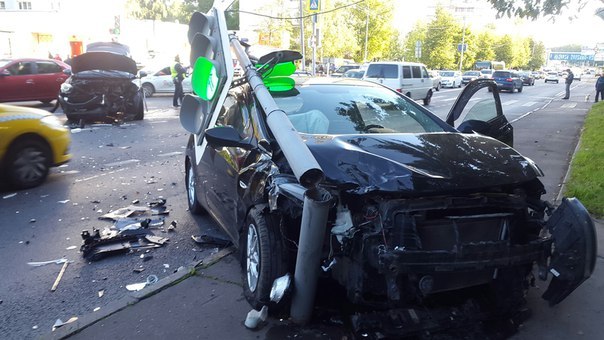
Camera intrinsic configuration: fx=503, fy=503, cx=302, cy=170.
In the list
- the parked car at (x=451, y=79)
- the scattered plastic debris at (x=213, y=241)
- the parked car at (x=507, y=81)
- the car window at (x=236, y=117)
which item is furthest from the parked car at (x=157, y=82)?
the parked car at (x=451, y=79)

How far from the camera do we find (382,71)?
22328mm

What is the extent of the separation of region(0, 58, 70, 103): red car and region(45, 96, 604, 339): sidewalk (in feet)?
51.8

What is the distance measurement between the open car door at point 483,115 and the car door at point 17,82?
16.3 metres

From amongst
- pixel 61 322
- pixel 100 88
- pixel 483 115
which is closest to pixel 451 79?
pixel 100 88

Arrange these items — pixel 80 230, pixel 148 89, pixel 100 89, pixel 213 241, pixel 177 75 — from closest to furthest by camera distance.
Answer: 1. pixel 213 241
2. pixel 80 230
3. pixel 100 89
4. pixel 177 75
5. pixel 148 89

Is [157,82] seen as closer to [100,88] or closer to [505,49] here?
[100,88]

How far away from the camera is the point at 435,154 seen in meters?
3.52

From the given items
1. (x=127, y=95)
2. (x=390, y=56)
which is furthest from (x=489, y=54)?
(x=127, y=95)

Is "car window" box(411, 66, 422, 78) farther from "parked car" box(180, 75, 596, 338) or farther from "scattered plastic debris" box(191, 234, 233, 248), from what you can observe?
"parked car" box(180, 75, 596, 338)

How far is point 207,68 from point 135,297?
6.31 feet

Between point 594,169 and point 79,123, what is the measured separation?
1278 cm

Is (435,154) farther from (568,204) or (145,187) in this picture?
(145,187)

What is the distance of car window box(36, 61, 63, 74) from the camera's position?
1795cm

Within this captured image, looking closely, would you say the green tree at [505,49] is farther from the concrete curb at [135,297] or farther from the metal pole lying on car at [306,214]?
the metal pole lying on car at [306,214]
